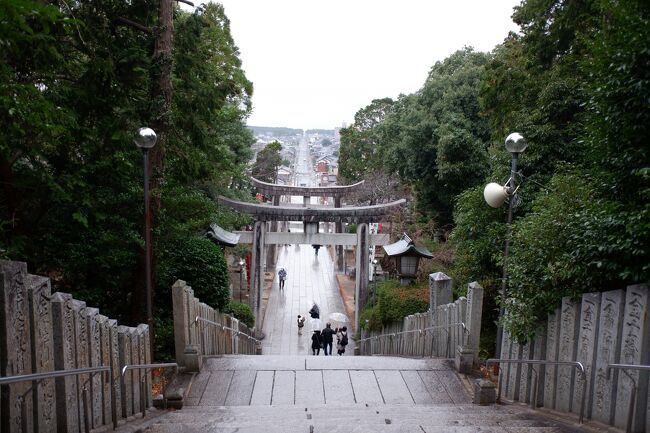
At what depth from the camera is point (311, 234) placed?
24078mm

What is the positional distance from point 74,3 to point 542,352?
374 inches

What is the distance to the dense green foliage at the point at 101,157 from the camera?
28.2 ft

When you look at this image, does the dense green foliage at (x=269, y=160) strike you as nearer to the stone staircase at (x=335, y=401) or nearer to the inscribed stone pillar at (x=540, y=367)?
the stone staircase at (x=335, y=401)

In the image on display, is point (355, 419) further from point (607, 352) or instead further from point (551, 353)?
point (607, 352)

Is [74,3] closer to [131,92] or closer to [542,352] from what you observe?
[131,92]

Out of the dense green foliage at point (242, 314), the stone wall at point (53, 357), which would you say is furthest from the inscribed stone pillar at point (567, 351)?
the dense green foliage at point (242, 314)

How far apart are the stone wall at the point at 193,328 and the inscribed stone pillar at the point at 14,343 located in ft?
12.9

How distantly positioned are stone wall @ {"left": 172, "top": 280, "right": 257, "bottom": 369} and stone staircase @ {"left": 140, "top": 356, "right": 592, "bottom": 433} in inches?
16.4

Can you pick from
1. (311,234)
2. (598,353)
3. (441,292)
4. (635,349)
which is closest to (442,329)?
(441,292)

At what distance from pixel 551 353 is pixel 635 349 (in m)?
1.52

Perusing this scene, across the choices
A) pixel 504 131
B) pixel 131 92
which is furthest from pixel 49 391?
pixel 504 131

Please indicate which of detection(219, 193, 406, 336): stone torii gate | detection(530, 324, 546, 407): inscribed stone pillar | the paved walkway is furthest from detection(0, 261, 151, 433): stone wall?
detection(219, 193, 406, 336): stone torii gate

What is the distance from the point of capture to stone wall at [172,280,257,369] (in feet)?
27.8

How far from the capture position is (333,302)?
30.2 metres
